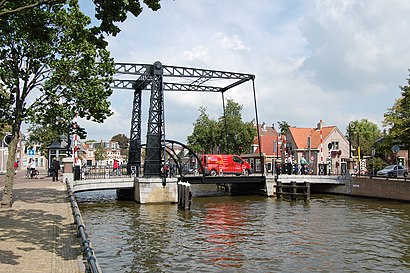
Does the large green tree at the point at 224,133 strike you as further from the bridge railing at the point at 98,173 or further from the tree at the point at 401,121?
the bridge railing at the point at 98,173

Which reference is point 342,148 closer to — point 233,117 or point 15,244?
point 233,117

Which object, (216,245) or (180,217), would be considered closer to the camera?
(216,245)

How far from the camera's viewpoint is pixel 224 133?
171ft

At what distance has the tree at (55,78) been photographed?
46.0 ft

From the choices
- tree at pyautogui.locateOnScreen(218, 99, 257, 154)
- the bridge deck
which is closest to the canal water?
the bridge deck

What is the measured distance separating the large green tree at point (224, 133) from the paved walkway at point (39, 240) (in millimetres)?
38375

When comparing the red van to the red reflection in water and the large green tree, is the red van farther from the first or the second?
the large green tree

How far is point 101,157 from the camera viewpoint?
99625 millimetres

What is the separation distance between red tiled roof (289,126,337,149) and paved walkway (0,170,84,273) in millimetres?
A: 45787

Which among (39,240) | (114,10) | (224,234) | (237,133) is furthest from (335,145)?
(114,10)

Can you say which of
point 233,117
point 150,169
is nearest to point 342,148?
point 233,117

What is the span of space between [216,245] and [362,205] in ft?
50.2

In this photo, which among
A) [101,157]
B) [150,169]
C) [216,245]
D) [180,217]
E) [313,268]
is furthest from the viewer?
[101,157]

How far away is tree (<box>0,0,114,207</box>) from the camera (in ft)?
46.0
